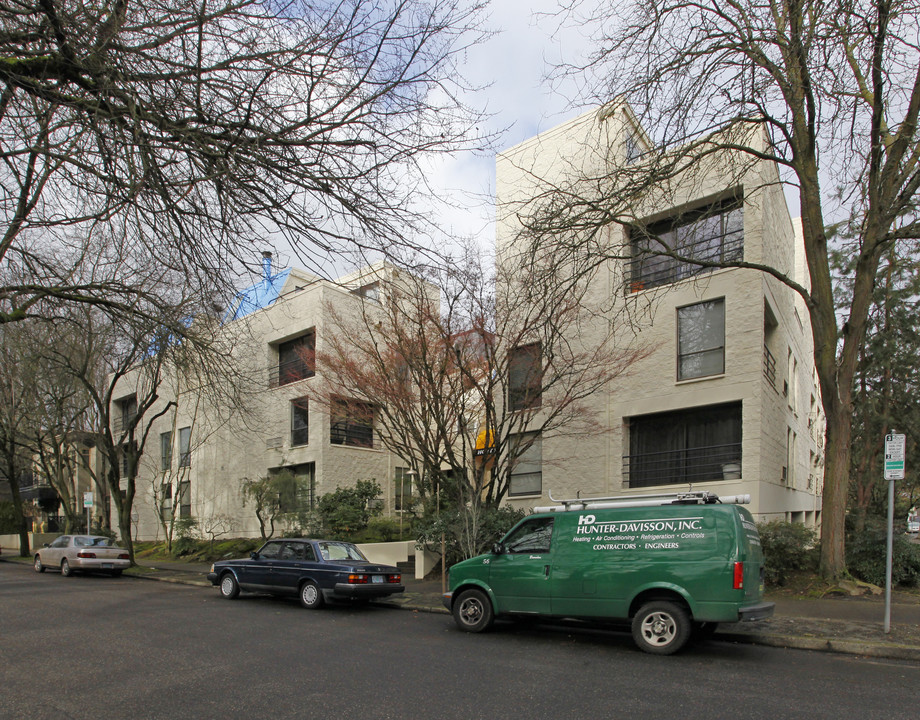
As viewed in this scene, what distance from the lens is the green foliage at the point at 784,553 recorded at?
14211 mm

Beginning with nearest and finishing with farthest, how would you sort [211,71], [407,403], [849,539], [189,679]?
1. [211,71]
2. [189,679]
3. [849,539]
4. [407,403]

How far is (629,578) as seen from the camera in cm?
905

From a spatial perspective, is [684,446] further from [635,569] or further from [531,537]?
[635,569]

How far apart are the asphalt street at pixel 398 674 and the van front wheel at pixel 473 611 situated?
199mm

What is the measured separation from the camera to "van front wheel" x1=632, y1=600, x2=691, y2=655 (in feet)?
28.1

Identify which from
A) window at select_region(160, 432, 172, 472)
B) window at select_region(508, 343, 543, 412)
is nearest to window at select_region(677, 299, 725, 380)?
window at select_region(508, 343, 543, 412)

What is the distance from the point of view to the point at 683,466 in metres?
17.9

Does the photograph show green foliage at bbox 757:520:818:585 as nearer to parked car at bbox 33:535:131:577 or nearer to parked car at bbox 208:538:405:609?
parked car at bbox 208:538:405:609

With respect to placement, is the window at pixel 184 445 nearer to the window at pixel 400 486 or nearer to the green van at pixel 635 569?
the window at pixel 400 486

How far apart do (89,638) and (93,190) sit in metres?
6.78

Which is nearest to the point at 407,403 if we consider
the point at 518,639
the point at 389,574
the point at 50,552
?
the point at 389,574

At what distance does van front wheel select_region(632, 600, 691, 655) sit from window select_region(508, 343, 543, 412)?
789cm

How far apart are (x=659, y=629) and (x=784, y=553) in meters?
6.93

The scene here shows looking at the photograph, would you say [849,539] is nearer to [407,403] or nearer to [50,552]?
[407,403]
